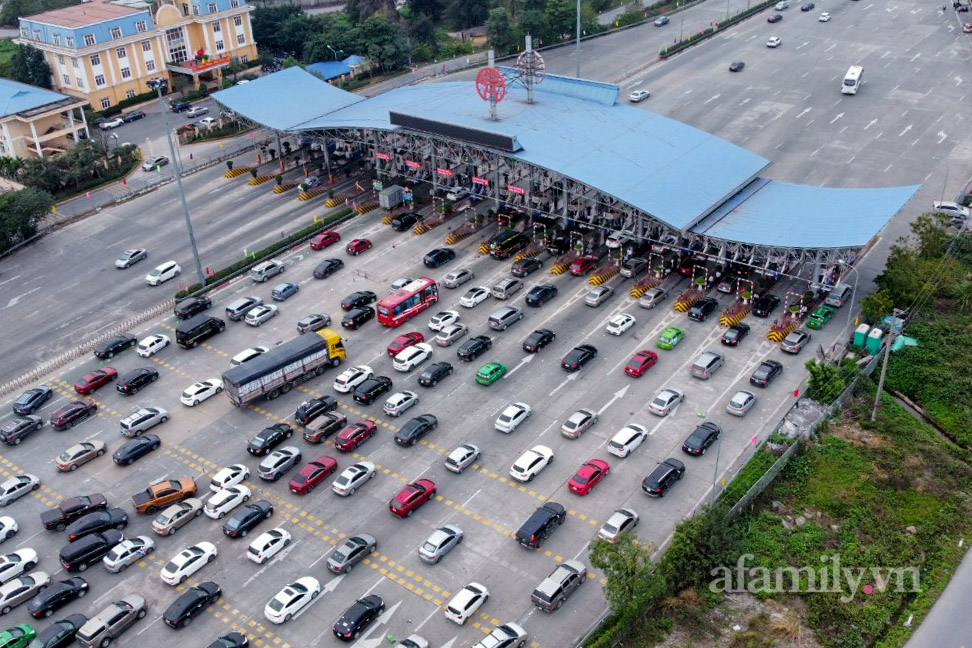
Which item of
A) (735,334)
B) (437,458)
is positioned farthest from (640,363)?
(437,458)

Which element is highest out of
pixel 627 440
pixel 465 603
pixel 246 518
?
pixel 246 518

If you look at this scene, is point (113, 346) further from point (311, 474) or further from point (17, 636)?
point (17, 636)

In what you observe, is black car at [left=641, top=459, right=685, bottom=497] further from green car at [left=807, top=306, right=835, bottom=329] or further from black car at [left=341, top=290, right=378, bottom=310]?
black car at [left=341, top=290, right=378, bottom=310]

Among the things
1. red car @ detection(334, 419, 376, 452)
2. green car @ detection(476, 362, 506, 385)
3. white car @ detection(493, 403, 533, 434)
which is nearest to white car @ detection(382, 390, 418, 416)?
red car @ detection(334, 419, 376, 452)

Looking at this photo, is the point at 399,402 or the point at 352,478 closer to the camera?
the point at 352,478

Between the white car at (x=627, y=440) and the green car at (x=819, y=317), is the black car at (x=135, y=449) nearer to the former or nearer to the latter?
the white car at (x=627, y=440)

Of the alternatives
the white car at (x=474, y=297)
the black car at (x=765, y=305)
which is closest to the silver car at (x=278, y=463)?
the white car at (x=474, y=297)
